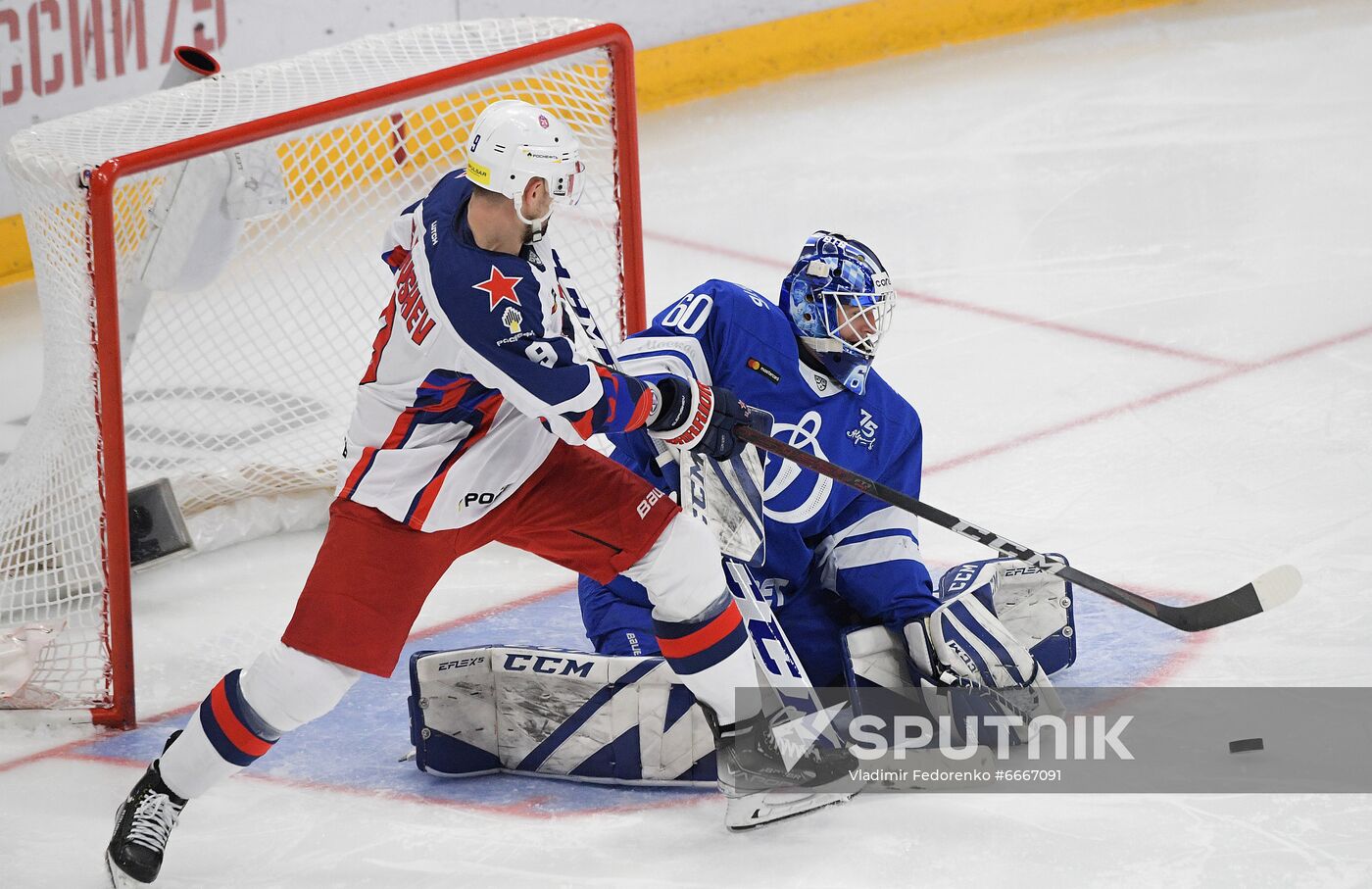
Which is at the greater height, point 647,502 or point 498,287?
point 498,287

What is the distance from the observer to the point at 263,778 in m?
3.21

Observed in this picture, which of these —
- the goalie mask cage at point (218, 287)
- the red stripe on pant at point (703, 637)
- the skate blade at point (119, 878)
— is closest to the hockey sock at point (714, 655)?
the red stripe on pant at point (703, 637)

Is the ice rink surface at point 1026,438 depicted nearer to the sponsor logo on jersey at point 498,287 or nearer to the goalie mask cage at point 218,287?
the goalie mask cage at point 218,287

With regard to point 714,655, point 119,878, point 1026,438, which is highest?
point 1026,438

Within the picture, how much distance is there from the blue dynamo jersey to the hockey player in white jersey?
0.24 m

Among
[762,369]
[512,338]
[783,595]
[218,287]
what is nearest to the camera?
[512,338]

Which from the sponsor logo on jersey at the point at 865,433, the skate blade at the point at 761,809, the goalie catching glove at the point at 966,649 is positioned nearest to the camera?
the skate blade at the point at 761,809

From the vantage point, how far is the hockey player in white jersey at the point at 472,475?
9.05 feet

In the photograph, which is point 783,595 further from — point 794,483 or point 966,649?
point 966,649

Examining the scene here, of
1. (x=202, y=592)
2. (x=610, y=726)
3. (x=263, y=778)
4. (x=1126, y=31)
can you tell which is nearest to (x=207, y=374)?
(x=202, y=592)

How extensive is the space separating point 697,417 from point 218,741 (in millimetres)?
844

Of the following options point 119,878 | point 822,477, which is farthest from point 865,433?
point 119,878

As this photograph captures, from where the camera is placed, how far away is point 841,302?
10.5 ft

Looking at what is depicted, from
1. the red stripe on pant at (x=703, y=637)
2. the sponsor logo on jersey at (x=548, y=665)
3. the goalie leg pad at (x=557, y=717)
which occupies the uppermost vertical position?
the red stripe on pant at (x=703, y=637)
